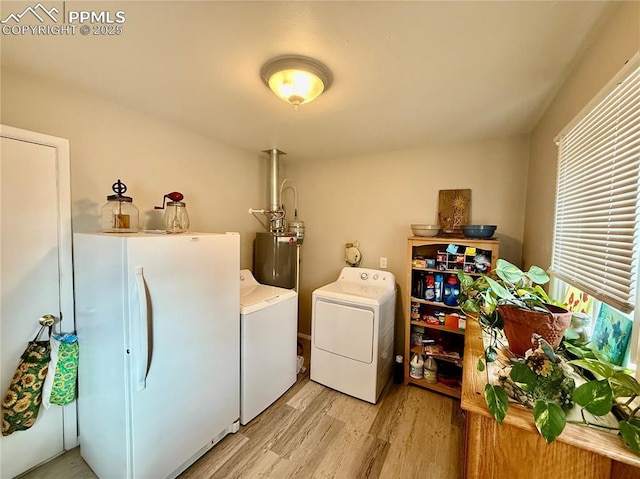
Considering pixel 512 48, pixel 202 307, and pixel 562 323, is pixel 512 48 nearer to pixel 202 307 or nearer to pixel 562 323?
pixel 562 323

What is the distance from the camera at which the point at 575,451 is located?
679 millimetres

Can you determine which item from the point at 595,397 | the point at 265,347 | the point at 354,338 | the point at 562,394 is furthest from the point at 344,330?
the point at 595,397

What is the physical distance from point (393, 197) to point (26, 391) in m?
3.08

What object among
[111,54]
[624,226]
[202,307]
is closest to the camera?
[624,226]

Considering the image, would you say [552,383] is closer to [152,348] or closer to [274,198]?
[152,348]

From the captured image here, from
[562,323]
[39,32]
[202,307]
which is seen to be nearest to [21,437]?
[202,307]

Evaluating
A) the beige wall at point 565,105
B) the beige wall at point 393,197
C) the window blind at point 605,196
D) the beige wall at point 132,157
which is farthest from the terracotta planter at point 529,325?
the beige wall at point 132,157

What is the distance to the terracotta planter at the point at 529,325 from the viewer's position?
902 mm

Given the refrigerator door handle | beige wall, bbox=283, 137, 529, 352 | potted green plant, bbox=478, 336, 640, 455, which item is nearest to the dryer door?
beige wall, bbox=283, 137, 529, 352

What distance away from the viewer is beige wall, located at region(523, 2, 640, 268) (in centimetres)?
88

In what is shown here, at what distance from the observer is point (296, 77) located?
1304 millimetres

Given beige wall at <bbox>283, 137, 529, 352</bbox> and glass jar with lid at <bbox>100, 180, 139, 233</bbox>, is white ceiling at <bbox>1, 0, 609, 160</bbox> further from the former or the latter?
glass jar with lid at <bbox>100, 180, 139, 233</bbox>

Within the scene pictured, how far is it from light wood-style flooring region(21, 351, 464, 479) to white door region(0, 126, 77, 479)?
19 cm

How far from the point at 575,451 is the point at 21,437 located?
2.64 m
